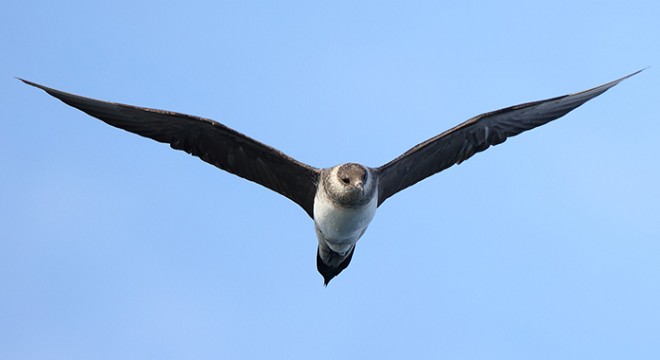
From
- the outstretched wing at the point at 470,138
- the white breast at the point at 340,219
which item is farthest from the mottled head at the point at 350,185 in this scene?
the outstretched wing at the point at 470,138

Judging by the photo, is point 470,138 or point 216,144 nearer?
point 216,144

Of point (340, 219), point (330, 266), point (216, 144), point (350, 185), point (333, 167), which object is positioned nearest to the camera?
point (350, 185)

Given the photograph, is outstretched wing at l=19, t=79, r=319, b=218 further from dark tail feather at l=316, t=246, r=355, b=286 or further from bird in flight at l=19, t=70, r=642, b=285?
dark tail feather at l=316, t=246, r=355, b=286

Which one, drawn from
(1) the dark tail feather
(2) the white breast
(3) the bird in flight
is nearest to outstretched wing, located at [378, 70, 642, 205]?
(3) the bird in flight

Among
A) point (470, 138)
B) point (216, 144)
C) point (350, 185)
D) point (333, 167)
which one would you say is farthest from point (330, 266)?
point (470, 138)

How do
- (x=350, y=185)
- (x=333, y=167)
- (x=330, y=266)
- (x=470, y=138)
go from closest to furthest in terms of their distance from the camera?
(x=350, y=185)
(x=333, y=167)
(x=470, y=138)
(x=330, y=266)

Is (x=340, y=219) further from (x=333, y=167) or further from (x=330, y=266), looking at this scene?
(x=330, y=266)

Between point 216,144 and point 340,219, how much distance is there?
203 cm

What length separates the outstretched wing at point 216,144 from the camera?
15.4 meters

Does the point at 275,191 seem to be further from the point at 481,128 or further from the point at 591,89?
the point at 591,89

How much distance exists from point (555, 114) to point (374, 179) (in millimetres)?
2925

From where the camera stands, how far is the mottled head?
48.9ft

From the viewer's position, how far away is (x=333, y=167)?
15539mm

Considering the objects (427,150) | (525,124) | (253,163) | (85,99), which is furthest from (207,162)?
(525,124)
